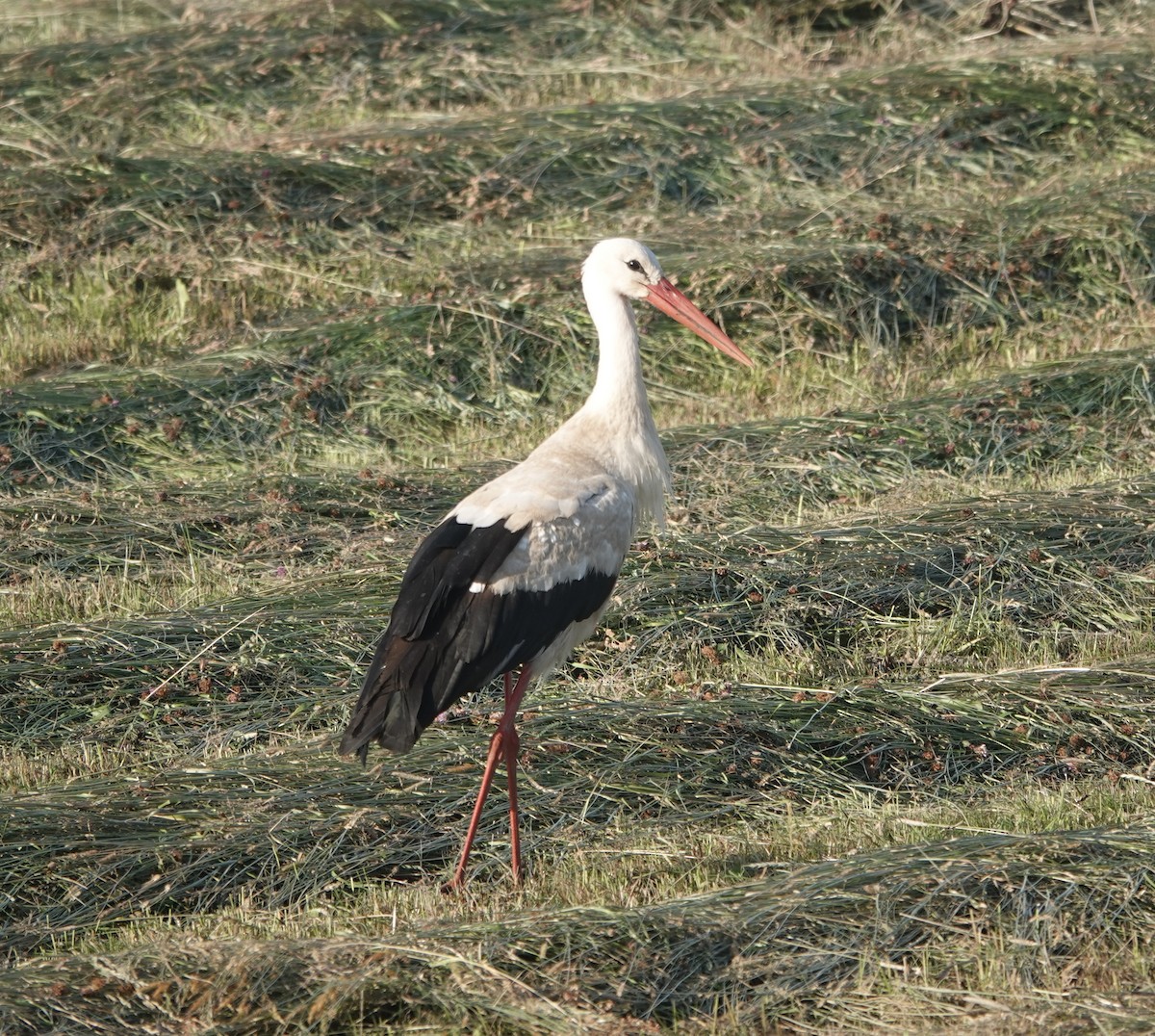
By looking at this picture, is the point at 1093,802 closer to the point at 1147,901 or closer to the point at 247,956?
the point at 1147,901

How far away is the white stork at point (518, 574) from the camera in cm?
482

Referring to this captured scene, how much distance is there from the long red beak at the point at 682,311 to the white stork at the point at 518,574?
0.18 meters

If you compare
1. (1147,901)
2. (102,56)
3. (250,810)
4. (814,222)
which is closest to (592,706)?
(250,810)

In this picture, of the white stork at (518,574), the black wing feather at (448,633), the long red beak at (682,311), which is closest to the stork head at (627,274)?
the long red beak at (682,311)

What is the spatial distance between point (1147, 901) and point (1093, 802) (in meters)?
0.76

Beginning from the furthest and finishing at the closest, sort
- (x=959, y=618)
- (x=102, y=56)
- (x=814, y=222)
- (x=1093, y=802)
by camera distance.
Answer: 1. (x=102, y=56)
2. (x=814, y=222)
3. (x=959, y=618)
4. (x=1093, y=802)

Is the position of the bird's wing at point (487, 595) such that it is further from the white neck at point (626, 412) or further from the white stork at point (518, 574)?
the white neck at point (626, 412)

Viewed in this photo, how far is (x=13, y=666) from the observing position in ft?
19.1

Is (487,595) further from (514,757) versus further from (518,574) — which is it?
(514,757)

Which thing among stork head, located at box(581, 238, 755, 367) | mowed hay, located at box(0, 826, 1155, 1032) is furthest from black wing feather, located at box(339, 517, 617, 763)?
stork head, located at box(581, 238, 755, 367)

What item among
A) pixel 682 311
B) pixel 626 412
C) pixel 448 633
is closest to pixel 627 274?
pixel 682 311

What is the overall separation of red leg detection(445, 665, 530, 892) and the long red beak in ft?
4.54

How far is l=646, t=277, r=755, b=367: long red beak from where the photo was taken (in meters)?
5.79

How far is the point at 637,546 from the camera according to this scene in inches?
260
